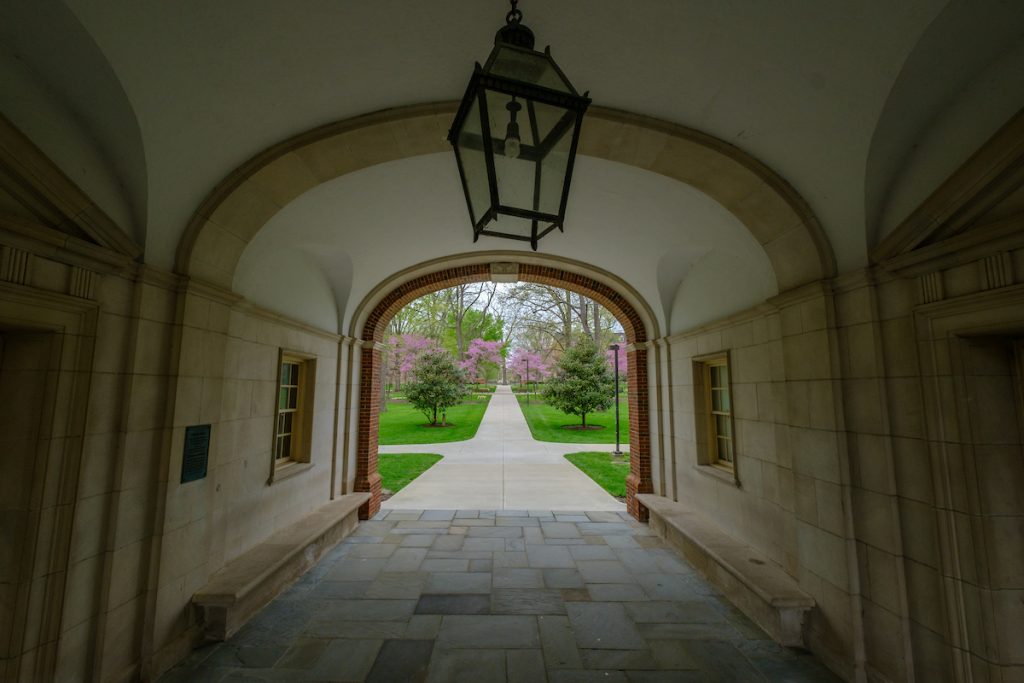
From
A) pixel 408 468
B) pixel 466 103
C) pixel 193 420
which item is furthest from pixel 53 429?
pixel 408 468

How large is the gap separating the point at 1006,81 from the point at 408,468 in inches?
406

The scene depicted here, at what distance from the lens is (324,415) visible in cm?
562

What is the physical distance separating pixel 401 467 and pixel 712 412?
7486mm

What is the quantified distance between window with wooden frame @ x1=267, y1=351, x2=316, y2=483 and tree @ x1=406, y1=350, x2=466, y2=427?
1249cm

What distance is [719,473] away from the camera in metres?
4.77

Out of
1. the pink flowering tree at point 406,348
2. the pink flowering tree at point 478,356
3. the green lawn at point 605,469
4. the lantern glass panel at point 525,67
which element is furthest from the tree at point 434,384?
the lantern glass panel at point 525,67

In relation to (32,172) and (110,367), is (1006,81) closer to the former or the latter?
(32,172)

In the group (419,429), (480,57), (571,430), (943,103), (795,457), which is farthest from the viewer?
(571,430)

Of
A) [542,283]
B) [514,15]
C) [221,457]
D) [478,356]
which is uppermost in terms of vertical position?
[478,356]

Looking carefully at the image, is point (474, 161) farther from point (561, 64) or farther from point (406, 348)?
point (406, 348)

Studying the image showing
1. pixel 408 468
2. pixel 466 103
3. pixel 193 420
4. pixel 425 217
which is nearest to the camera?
pixel 466 103

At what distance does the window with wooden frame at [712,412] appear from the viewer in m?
5.06

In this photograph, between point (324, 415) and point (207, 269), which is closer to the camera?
point (207, 269)

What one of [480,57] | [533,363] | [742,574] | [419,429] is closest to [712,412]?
[742,574]
